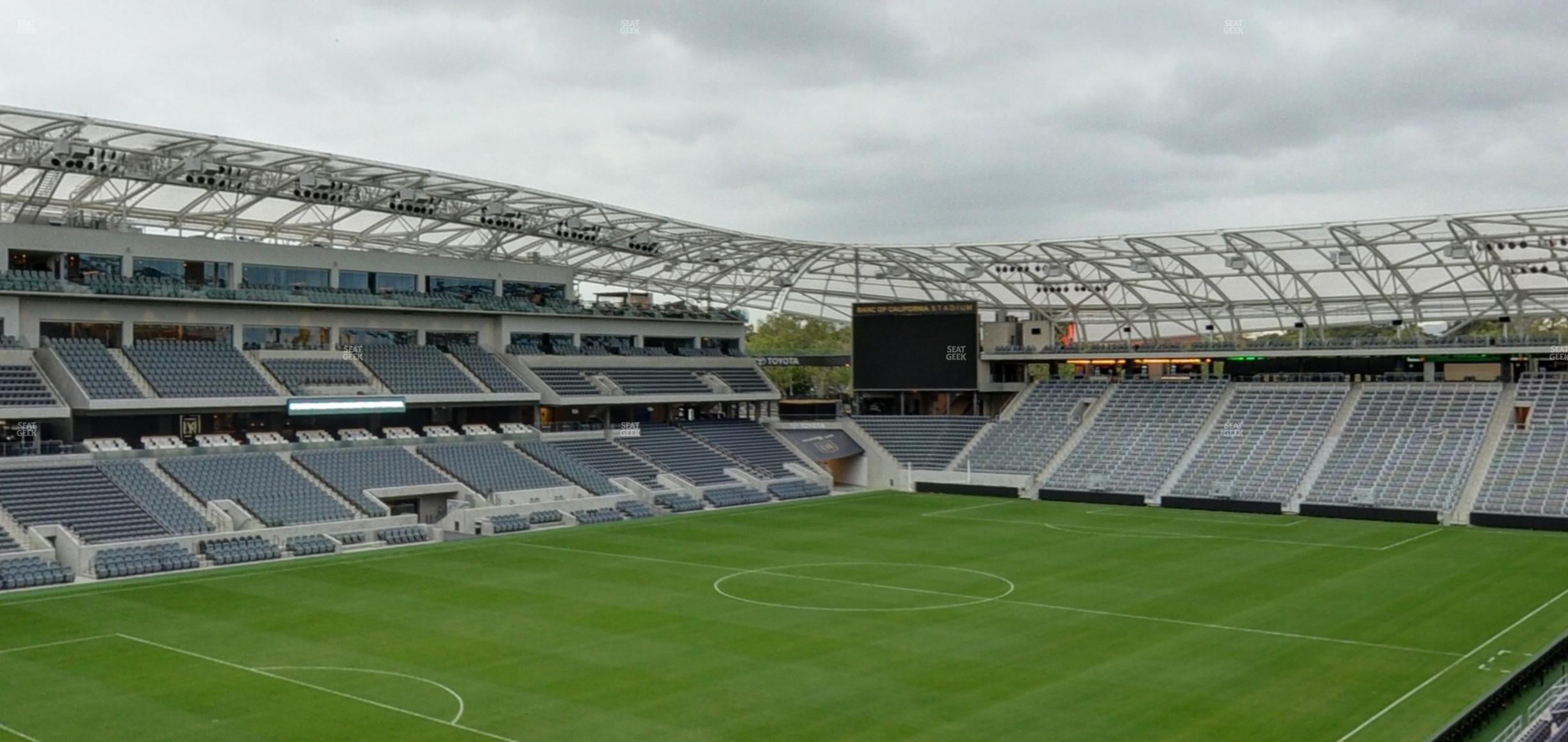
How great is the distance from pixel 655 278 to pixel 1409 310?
3585cm

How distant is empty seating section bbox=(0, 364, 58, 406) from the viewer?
41.5 meters

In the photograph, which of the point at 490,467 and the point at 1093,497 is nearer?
the point at 490,467

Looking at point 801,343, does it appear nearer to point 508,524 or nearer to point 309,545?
point 508,524

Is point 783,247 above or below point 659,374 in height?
above

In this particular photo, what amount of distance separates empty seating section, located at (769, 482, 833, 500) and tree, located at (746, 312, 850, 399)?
1513 inches

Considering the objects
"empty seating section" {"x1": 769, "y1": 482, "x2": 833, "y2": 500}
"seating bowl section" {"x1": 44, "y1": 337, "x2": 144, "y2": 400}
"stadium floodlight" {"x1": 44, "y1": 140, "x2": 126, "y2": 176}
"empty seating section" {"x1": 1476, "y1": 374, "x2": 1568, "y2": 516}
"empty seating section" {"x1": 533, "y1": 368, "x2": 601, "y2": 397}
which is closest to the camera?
"stadium floodlight" {"x1": 44, "y1": 140, "x2": 126, "y2": 176}

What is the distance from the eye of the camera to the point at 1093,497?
56.4m

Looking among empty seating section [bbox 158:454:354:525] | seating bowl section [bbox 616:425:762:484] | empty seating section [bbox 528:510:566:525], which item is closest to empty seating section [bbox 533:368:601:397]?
seating bowl section [bbox 616:425:762:484]

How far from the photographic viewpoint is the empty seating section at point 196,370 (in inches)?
1822

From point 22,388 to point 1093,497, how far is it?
41.0m

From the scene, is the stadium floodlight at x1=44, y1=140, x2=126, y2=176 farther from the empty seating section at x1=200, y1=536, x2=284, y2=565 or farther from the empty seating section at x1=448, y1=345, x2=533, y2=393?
the empty seating section at x1=448, y1=345, x2=533, y2=393

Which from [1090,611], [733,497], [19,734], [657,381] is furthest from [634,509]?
[19,734]

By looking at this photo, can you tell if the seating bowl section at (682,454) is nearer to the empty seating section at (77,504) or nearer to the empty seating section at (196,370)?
the empty seating section at (196,370)

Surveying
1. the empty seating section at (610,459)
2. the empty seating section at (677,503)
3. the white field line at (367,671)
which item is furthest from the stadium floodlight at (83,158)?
the empty seating section at (677,503)
